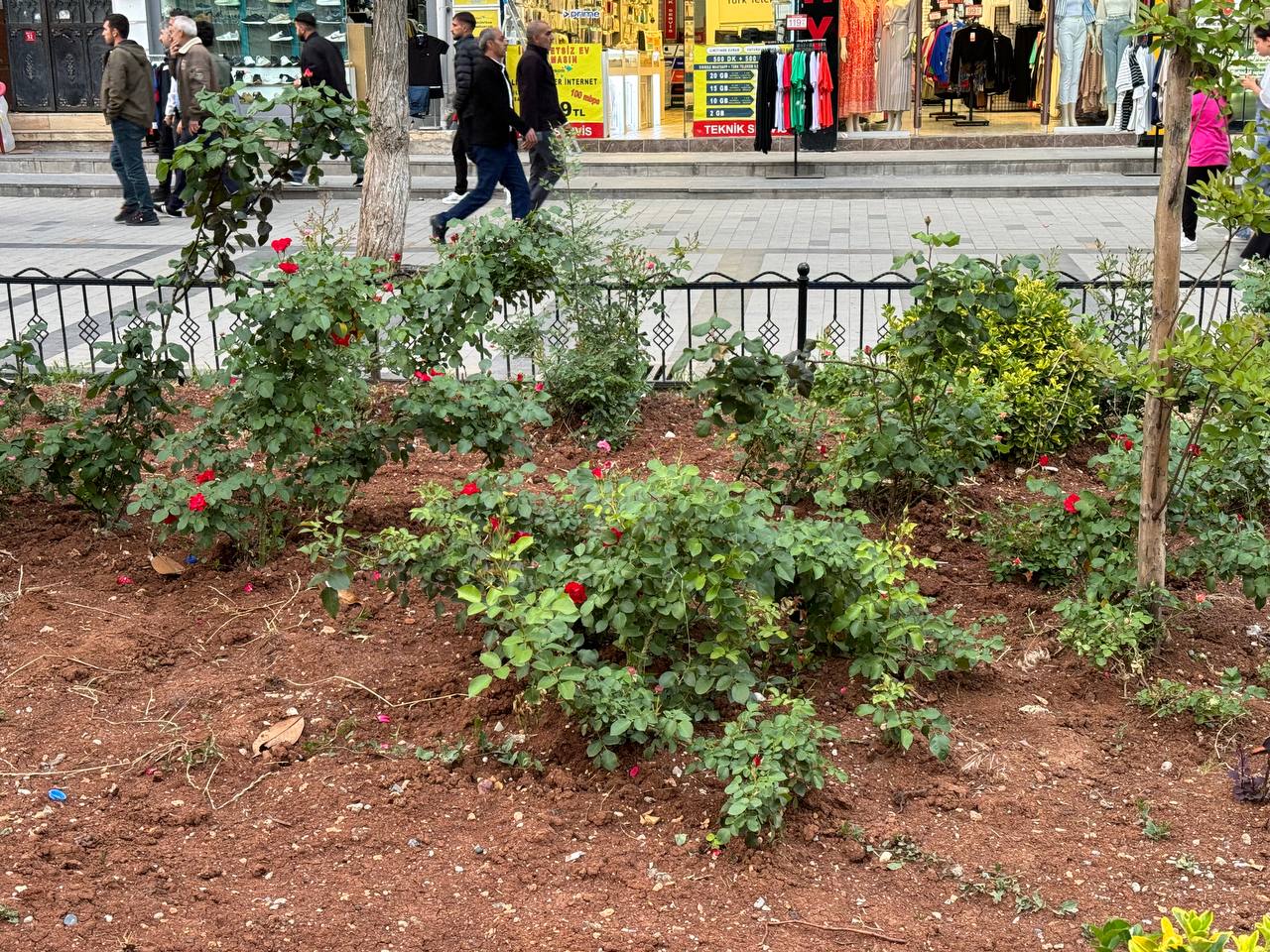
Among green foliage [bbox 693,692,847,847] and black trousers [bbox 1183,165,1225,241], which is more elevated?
black trousers [bbox 1183,165,1225,241]

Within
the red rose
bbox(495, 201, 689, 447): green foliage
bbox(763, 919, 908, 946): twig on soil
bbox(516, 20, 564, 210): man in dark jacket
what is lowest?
bbox(763, 919, 908, 946): twig on soil

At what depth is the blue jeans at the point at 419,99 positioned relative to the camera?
19953 mm

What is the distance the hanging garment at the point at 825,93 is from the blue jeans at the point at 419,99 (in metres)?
5.96

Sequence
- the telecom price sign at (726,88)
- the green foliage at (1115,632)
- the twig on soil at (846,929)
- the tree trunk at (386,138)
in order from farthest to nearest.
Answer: the telecom price sign at (726,88) → the tree trunk at (386,138) → the green foliage at (1115,632) → the twig on soil at (846,929)

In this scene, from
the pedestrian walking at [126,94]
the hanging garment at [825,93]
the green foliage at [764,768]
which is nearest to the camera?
the green foliage at [764,768]

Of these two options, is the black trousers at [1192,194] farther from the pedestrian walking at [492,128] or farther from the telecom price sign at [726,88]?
the telecom price sign at [726,88]

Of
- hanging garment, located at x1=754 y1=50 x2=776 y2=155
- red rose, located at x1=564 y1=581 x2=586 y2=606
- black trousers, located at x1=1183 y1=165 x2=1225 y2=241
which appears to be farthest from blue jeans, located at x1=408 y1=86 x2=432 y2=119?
red rose, located at x1=564 y1=581 x2=586 y2=606

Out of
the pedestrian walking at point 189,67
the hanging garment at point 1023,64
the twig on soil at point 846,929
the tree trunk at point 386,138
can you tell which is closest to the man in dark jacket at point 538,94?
the pedestrian walking at point 189,67

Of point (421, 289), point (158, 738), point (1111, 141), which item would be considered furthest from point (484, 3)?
point (158, 738)

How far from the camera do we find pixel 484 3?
20234mm

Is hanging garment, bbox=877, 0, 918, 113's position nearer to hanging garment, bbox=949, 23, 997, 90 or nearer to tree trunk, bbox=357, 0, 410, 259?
hanging garment, bbox=949, 23, 997, 90

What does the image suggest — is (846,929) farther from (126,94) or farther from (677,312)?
(126,94)

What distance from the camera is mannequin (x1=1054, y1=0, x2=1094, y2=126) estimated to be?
19.2 meters

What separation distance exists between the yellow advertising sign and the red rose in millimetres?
16650
